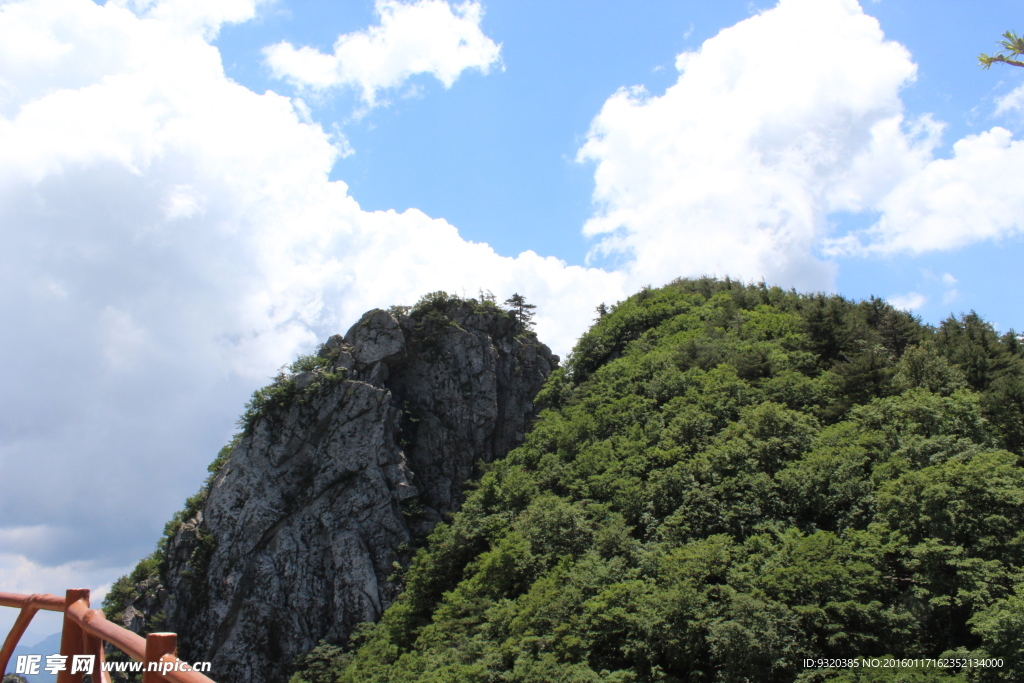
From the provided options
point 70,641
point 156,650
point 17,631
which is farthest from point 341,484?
point 156,650

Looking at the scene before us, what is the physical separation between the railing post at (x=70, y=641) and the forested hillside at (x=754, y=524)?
1597 centimetres

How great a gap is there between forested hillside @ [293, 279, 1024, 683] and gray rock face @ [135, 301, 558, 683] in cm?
1671

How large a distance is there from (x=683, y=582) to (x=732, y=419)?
1361 centimetres

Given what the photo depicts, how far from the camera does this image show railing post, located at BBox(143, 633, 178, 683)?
272 centimetres

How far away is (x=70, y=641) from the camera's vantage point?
153 inches

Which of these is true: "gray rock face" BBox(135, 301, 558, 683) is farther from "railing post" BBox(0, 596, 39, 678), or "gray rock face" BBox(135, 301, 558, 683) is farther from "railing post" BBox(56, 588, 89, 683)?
"railing post" BBox(56, 588, 89, 683)

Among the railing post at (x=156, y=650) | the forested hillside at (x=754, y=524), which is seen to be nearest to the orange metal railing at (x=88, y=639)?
the railing post at (x=156, y=650)

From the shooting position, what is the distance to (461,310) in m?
68.2

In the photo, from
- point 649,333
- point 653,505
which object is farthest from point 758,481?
point 649,333

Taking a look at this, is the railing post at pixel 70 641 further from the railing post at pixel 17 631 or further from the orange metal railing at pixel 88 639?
the railing post at pixel 17 631

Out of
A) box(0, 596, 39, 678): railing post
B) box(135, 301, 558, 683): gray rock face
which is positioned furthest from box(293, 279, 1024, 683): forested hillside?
box(135, 301, 558, 683): gray rock face

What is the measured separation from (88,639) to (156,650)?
1.50 meters

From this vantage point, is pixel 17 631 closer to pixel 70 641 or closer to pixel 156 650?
pixel 70 641

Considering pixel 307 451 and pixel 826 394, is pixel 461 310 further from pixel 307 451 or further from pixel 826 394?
pixel 826 394
